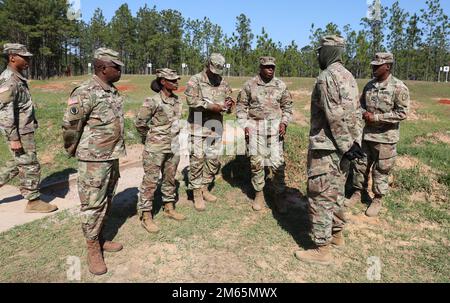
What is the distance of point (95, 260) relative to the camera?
3586 millimetres

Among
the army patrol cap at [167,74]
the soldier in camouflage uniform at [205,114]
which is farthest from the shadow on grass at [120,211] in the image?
the army patrol cap at [167,74]

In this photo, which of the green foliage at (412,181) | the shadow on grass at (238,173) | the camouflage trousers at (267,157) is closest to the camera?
the camouflage trousers at (267,157)

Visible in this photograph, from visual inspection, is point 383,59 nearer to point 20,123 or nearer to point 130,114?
point 20,123

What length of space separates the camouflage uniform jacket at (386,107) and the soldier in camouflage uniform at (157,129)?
278cm

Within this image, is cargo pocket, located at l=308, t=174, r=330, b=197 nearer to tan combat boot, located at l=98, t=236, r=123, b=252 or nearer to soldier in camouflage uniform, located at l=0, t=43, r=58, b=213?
tan combat boot, located at l=98, t=236, r=123, b=252

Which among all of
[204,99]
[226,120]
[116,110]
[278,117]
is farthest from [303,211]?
[226,120]

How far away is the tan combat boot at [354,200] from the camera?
5.43m

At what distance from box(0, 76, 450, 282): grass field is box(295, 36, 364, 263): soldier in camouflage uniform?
0.49 meters

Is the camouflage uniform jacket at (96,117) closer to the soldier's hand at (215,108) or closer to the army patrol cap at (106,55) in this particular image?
the army patrol cap at (106,55)

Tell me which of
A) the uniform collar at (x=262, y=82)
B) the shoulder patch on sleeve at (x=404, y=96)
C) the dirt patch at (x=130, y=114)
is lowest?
the dirt patch at (x=130, y=114)

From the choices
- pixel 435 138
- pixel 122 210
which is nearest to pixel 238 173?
pixel 122 210

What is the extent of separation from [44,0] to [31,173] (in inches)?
1858

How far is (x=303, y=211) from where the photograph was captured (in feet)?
17.1
